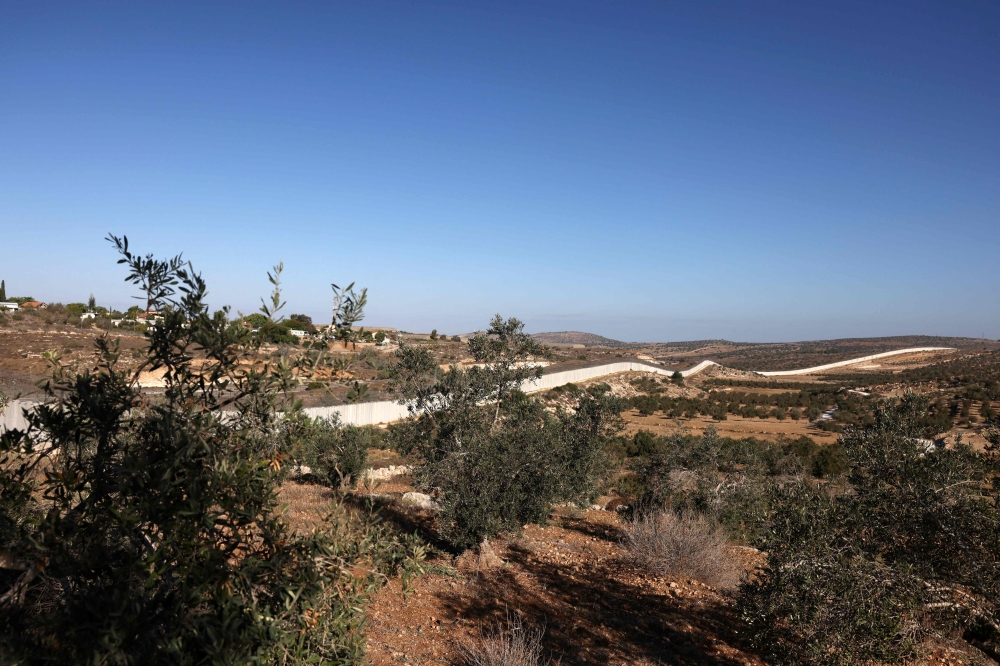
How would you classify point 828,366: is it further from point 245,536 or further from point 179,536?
point 179,536

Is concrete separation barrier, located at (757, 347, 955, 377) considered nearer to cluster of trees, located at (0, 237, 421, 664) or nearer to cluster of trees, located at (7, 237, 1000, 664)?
cluster of trees, located at (7, 237, 1000, 664)

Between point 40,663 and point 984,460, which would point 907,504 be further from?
point 40,663

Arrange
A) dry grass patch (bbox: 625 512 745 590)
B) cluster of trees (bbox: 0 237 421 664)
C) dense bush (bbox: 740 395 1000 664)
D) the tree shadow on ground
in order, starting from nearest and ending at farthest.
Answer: cluster of trees (bbox: 0 237 421 664), dense bush (bbox: 740 395 1000 664), the tree shadow on ground, dry grass patch (bbox: 625 512 745 590)

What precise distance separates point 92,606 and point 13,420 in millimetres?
21691

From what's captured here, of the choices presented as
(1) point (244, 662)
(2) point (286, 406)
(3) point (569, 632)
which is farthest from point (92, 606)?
(3) point (569, 632)

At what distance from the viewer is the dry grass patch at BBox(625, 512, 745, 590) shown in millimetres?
13094

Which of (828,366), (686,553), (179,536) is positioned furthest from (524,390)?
(828,366)

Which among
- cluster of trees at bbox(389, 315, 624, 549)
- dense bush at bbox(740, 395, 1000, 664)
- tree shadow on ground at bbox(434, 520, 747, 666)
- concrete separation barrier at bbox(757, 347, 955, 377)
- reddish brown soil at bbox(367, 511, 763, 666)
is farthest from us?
concrete separation barrier at bbox(757, 347, 955, 377)

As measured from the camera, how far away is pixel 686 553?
13.3 meters

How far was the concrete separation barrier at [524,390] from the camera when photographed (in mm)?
19703

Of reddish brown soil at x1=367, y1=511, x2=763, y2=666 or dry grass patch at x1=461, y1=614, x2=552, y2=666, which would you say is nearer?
dry grass patch at x1=461, y1=614, x2=552, y2=666

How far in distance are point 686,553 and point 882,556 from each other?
7323 mm

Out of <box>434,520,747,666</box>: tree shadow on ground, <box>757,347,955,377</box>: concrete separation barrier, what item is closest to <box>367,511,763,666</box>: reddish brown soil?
<box>434,520,747,666</box>: tree shadow on ground

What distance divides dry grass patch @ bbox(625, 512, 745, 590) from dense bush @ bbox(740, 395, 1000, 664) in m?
6.02
